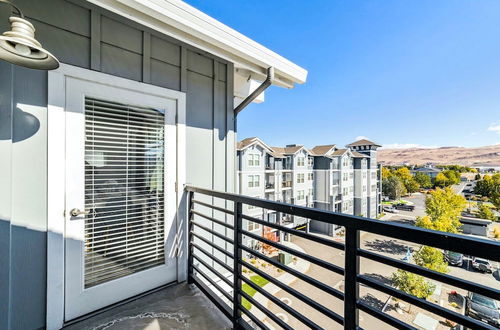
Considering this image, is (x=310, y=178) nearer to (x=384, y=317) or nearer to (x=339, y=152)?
(x=339, y=152)

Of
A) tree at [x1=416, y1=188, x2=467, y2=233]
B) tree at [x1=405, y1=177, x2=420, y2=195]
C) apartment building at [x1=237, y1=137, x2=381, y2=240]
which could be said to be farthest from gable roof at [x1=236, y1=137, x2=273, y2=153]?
tree at [x1=405, y1=177, x2=420, y2=195]

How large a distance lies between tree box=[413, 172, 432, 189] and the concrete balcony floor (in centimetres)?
3075

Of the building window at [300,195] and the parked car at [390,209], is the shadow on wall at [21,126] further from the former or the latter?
the parked car at [390,209]

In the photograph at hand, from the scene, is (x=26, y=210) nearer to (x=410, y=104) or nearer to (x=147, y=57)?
(x=147, y=57)

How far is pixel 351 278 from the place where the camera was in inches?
36.6

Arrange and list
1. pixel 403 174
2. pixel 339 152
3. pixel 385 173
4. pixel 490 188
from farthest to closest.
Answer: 1. pixel 403 174
2. pixel 385 173
3. pixel 339 152
4. pixel 490 188

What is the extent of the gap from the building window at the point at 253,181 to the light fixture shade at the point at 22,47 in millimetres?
11779

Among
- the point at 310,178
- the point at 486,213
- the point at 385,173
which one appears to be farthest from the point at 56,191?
the point at 385,173

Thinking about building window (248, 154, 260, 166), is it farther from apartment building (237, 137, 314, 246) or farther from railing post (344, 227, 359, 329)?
railing post (344, 227, 359, 329)

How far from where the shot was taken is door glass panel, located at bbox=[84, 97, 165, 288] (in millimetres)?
1717

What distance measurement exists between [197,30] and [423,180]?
31735 mm

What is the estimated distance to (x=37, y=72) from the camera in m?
1.47

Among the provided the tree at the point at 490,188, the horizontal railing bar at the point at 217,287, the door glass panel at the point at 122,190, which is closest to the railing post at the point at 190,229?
the horizontal railing bar at the point at 217,287

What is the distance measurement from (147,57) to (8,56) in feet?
3.54
